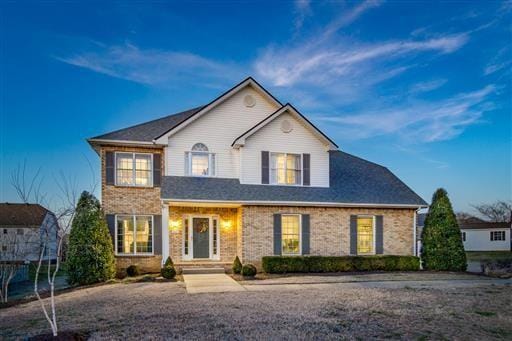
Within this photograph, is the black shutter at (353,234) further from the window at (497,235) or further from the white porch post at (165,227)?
the window at (497,235)

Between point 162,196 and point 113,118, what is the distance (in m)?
11.0

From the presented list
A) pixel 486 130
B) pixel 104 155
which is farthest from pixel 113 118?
pixel 486 130

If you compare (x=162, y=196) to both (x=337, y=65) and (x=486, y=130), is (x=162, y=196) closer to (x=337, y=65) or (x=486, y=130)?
(x=337, y=65)

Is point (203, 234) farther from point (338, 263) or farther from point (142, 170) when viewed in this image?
point (338, 263)

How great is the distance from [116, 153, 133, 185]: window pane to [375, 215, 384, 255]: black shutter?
38.5 ft

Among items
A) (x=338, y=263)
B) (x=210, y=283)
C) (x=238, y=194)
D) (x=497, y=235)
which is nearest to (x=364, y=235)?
(x=338, y=263)

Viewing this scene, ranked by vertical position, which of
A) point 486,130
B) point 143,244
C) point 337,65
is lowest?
point 143,244

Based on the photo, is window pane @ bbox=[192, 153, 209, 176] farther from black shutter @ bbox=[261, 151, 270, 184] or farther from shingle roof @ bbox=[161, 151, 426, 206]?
black shutter @ bbox=[261, 151, 270, 184]

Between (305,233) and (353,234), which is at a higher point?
Answer: (305,233)

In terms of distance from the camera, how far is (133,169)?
1579cm

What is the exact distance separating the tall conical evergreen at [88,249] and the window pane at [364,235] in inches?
434

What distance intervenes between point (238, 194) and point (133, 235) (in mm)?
5050

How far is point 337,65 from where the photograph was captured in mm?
18406

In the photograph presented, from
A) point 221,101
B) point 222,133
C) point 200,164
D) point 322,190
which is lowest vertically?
point 322,190
